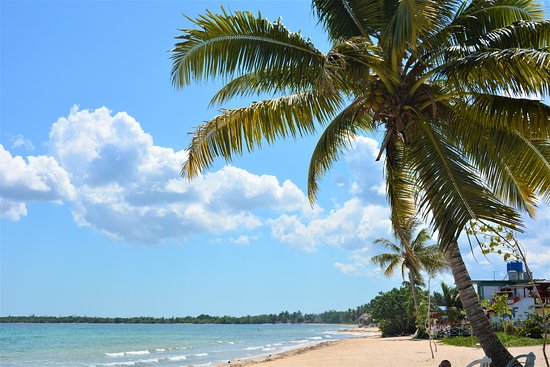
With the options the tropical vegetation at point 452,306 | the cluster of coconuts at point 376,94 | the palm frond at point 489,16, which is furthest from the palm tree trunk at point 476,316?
the tropical vegetation at point 452,306

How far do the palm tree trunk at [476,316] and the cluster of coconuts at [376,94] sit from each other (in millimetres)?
2433

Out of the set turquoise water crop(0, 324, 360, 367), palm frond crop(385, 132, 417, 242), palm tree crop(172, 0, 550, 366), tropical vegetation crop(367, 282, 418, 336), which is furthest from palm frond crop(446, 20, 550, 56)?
tropical vegetation crop(367, 282, 418, 336)

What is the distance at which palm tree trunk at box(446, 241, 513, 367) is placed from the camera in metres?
8.70

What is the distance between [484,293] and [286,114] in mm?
27723

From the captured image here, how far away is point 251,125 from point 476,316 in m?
4.68

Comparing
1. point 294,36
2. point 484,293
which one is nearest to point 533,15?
point 294,36

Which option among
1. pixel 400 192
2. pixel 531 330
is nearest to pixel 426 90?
pixel 400 192

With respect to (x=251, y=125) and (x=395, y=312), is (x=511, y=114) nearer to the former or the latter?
(x=251, y=125)

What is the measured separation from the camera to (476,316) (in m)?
8.90

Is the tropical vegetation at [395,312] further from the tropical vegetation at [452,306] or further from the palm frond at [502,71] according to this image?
the palm frond at [502,71]

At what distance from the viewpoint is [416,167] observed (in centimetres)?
896

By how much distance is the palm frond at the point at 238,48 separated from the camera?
851 centimetres

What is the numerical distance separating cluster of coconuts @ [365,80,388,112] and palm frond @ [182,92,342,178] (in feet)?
2.87

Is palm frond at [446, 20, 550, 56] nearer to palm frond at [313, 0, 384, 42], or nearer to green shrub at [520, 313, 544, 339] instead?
palm frond at [313, 0, 384, 42]
